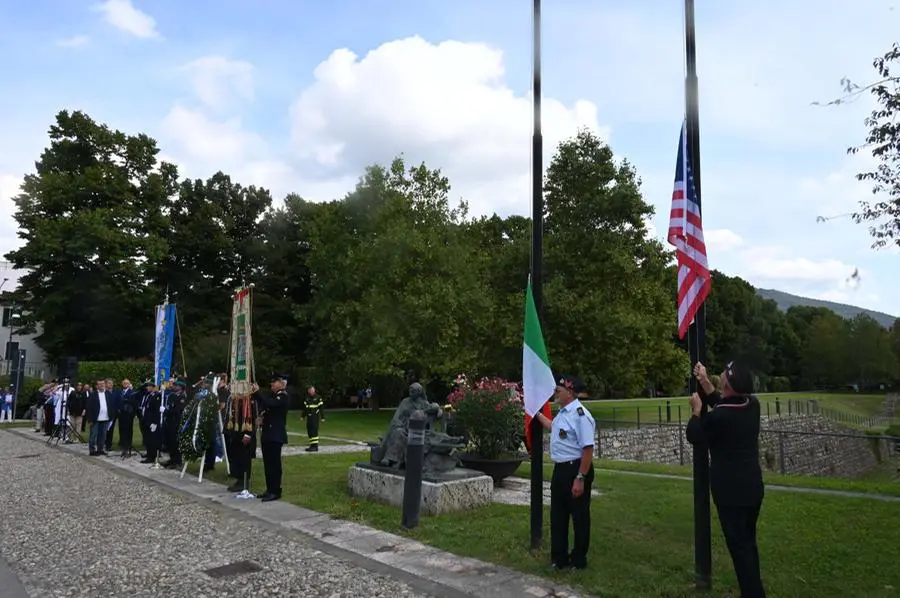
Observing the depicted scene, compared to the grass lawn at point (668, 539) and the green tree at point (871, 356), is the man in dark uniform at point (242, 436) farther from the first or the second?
the green tree at point (871, 356)

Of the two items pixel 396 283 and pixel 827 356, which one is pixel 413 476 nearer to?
pixel 396 283

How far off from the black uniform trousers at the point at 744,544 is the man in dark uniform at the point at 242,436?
7813 millimetres

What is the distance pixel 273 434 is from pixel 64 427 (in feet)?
45.4

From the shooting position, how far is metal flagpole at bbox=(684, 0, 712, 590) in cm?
531

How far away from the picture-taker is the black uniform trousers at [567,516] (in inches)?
230

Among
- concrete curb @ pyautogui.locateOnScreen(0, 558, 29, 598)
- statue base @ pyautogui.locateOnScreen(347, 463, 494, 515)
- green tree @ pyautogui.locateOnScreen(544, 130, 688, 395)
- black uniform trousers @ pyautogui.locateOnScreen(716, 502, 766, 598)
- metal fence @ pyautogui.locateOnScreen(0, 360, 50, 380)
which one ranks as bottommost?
concrete curb @ pyautogui.locateOnScreen(0, 558, 29, 598)

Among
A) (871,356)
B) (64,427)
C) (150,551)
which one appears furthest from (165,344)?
(871,356)

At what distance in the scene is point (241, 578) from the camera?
5.81m

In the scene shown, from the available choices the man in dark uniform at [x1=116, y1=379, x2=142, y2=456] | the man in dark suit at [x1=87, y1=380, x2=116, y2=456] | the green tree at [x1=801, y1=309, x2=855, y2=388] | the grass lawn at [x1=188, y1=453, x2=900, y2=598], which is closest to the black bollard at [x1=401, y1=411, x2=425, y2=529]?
the grass lawn at [x1=188, y1=453, x2=900, y2=598]

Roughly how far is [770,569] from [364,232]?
101 feet

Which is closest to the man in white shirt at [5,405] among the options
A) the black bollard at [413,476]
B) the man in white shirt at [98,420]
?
the man in white shirt at [98,420]

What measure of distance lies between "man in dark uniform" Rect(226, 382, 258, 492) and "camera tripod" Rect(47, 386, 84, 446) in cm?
1071

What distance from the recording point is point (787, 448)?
3247cm

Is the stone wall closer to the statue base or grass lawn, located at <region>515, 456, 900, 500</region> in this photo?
grass lawn, located at <region>515, 456, 900, 500</region>
